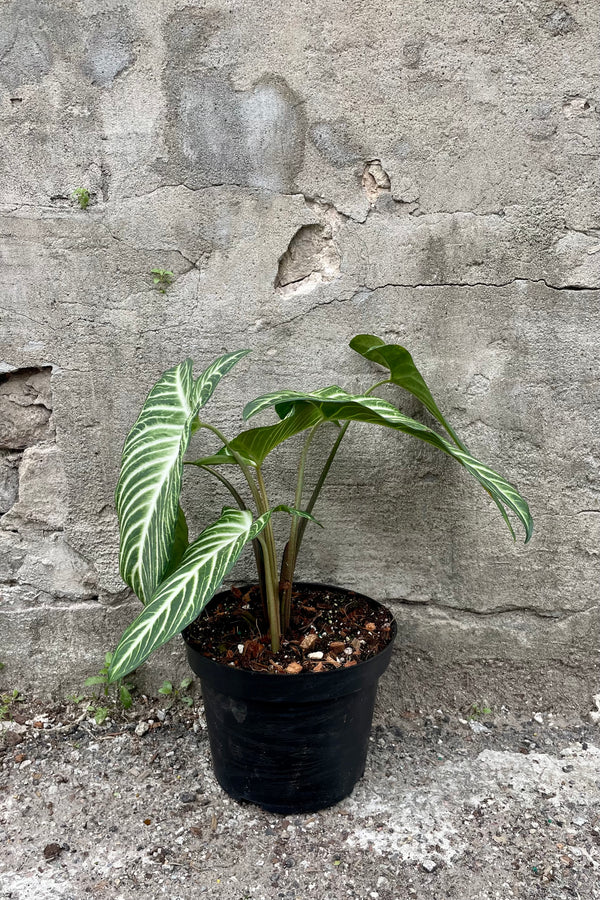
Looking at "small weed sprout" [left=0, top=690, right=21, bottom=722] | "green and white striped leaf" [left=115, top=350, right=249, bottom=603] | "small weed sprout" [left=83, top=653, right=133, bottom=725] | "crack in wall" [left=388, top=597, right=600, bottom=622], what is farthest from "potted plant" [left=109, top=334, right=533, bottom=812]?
"small weed sprout" [left=0, top=690, right=21, bottom=722]

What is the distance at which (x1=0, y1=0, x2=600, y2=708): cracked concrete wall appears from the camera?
1.44 metres

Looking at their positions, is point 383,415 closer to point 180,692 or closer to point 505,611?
point 505,611

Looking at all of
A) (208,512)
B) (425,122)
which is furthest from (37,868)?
(425,122)

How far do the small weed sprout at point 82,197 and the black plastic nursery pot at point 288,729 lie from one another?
101 cm

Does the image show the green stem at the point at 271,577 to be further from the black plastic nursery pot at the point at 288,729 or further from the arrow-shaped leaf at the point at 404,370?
the arrow-shaped leaf at the point at 404,370

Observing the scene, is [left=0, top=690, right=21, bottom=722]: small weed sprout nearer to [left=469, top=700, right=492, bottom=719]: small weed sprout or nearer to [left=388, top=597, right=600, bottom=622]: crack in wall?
[left=388, top=597, right=600, bottom=622]: crack in wall

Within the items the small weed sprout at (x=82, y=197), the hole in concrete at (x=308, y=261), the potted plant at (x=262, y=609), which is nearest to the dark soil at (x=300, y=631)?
the potted plant at (x=262, y=609)

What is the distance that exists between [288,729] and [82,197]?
48.1 inches

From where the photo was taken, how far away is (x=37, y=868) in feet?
3.99

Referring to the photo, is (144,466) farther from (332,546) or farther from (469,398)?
(469,398)

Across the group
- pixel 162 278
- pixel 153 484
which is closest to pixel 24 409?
pixel 162 278

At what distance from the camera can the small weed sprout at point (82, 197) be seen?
1489 mm

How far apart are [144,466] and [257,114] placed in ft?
2.80

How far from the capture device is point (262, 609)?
1.46m
